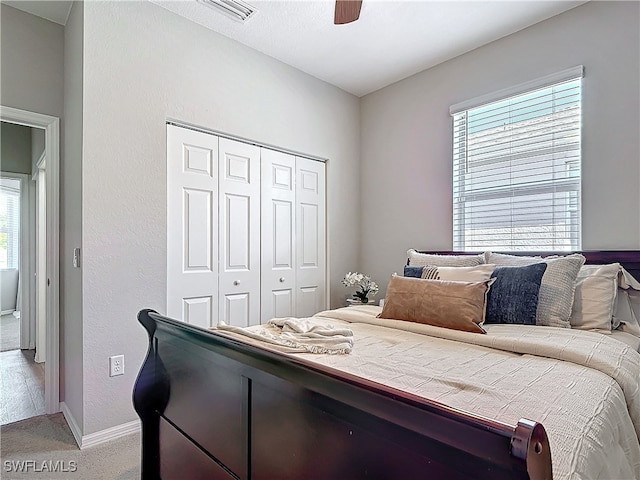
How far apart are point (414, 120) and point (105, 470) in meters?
3.49

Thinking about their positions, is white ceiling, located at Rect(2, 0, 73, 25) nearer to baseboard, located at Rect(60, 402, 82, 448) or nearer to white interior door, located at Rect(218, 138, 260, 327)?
white interior door, located at Rect(218, 138, 260, 327)

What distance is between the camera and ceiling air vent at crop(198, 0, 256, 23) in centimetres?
250

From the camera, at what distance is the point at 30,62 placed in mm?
2580

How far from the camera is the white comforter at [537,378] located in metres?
0.95

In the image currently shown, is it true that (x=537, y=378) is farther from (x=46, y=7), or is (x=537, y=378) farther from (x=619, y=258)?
(x=46, y=7)

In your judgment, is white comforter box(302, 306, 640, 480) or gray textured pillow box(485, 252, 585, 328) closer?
white comforter box(302, 306, 640, 480)

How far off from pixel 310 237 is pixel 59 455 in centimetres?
238

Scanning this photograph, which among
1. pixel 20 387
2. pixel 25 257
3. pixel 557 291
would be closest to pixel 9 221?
pixel 25 257

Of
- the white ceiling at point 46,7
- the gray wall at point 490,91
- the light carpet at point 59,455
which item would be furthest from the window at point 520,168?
the white ceiling at point 46,7

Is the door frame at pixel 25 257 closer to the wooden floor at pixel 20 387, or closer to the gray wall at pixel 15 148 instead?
the gray wall at pixel 15 148

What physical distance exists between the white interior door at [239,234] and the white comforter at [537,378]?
4.44 ft

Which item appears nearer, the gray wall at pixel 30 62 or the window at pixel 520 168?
the gray wall at pixel 30 62

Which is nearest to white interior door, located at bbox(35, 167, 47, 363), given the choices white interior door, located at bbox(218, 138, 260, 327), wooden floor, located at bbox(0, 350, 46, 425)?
wooden floor, located at bbox(0, 350, 46, 425)

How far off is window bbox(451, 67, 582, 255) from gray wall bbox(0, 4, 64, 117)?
3110 millimetres
